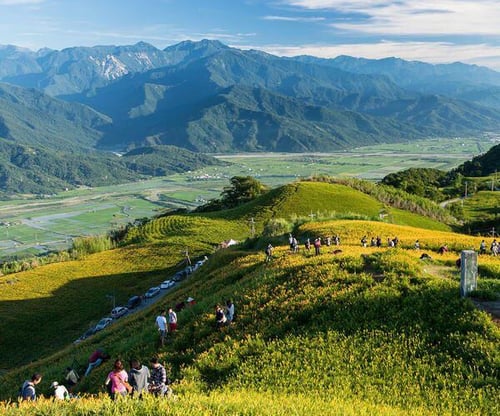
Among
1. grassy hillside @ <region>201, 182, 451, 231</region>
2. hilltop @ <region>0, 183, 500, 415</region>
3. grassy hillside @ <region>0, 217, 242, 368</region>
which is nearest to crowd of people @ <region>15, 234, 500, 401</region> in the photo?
hilltop @ <region>0, 183, 500, 415</region>

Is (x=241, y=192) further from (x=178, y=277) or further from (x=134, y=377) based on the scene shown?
(x=134, y=377)

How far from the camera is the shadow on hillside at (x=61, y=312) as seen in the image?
42625 mm

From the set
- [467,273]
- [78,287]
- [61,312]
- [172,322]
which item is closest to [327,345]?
[467,273]

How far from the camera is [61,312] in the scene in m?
50.8

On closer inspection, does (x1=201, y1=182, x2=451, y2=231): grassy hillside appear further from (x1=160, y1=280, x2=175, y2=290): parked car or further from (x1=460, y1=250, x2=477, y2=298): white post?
(x1=460, y1=250, x2=477, y2=298): white post

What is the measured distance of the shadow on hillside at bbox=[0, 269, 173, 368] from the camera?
1678 inches

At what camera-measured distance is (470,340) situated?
15867 millimetres

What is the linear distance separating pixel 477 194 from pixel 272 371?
125949 millimetres

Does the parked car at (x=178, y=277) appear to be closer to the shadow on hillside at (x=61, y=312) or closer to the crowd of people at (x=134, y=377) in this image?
the shadow on hillside at (x=61, y=312)

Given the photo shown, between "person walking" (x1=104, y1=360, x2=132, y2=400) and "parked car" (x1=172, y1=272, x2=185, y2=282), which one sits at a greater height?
"person walking" (x1=104, y1=360, x2=132, y2=400)

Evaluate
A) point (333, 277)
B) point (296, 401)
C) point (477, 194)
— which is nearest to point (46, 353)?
point (333, 277)

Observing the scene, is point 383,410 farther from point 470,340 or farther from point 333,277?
point 333,277

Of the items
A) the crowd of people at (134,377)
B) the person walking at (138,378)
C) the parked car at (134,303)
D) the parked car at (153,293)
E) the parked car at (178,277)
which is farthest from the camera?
the parked car at (178,277)

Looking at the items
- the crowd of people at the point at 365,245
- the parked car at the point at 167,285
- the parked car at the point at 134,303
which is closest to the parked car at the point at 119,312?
the parked car at the point at 134,303
